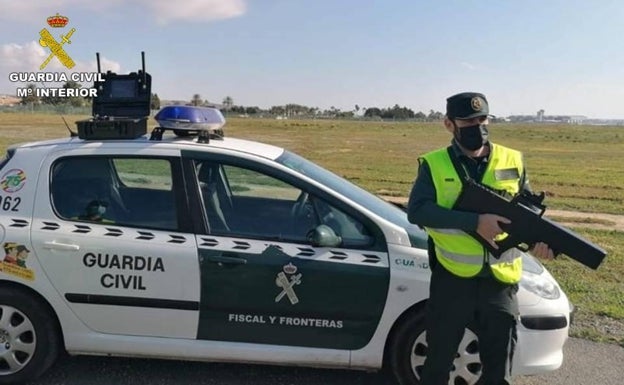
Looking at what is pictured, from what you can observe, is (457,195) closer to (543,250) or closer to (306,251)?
(543,250)

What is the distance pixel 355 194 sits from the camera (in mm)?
3508

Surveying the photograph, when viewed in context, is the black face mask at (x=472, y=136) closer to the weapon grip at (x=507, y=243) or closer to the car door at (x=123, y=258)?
the weapon grip at (x=507, y=243)

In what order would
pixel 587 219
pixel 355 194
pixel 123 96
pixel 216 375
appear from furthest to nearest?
pixel 587 219, pixel 123 96, pixel 355 194, pixel 216 375

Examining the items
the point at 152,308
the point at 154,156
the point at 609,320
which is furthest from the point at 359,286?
the point at 609,320

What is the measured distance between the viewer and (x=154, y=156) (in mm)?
3297

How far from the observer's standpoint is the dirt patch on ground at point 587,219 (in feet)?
28.9

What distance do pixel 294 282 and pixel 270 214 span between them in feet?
2.08

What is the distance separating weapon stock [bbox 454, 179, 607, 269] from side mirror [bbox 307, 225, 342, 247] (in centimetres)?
93

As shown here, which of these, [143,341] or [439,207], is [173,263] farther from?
[439,207]

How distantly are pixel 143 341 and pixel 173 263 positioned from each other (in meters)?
0.55

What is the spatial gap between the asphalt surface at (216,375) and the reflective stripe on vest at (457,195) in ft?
4.23

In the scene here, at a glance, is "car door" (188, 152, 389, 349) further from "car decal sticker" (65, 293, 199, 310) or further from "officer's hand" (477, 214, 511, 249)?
"officer's hand" (477, 214, 511, 249)

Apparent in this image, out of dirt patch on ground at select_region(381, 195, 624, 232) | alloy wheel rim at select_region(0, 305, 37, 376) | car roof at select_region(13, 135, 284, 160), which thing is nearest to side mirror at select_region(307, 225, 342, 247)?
car roof at select_region(13, 135, 284, 160)

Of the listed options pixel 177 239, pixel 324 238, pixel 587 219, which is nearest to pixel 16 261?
pixel 177 239
